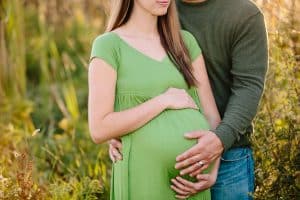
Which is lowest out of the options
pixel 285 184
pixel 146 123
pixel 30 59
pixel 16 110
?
pixel 30 59

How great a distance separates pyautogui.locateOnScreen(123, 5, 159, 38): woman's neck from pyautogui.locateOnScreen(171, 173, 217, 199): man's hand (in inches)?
26.8

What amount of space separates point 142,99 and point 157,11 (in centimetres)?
41

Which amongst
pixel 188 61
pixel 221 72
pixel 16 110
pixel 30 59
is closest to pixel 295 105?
pixel 221 72

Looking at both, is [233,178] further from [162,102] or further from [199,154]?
[162,102]

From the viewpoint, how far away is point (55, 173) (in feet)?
17.6

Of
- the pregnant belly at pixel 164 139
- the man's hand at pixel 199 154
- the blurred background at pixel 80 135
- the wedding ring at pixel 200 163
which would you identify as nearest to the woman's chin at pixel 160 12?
the pregnant belly at pixel 164 139

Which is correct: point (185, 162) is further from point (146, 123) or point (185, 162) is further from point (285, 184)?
point (285, 184)

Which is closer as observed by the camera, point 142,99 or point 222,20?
point 142,99

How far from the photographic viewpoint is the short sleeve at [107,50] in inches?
136

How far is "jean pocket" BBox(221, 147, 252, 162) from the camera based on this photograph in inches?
152

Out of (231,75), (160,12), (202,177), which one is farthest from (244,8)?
(202,177)

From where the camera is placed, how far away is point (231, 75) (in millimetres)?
3883

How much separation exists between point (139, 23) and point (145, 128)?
1.65ft

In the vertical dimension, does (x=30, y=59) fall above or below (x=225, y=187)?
below
